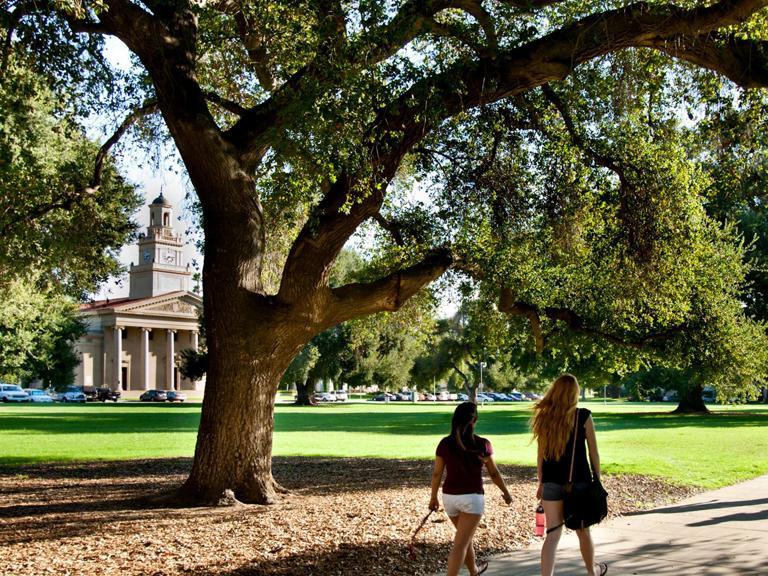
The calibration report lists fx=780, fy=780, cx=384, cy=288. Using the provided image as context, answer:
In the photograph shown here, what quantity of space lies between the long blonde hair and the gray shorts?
216 millimetres

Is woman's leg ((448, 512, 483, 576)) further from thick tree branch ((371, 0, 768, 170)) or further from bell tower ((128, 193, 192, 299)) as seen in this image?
bell tower ((128, 193, 192, 299))

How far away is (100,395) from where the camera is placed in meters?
82.8

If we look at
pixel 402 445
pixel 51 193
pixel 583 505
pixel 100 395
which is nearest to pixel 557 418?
pixel 583 505

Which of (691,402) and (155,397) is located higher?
(155,397)

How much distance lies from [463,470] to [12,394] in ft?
269

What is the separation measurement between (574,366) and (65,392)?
2513 inches

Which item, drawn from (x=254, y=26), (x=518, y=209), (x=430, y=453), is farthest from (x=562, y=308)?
(x=254, y=26)

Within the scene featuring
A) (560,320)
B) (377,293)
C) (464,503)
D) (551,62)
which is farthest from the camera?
(560,320)

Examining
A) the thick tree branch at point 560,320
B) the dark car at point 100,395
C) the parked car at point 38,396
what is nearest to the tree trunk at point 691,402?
the thick tree branch at point 560,320

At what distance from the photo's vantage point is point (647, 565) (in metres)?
7.40

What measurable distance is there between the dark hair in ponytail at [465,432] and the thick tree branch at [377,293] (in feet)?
16.5

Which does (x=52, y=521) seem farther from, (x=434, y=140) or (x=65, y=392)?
(x=65, y=392)

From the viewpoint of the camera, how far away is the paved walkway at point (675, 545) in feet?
23.8

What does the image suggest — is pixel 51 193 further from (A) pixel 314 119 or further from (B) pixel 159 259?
(B) pixel 159 259
